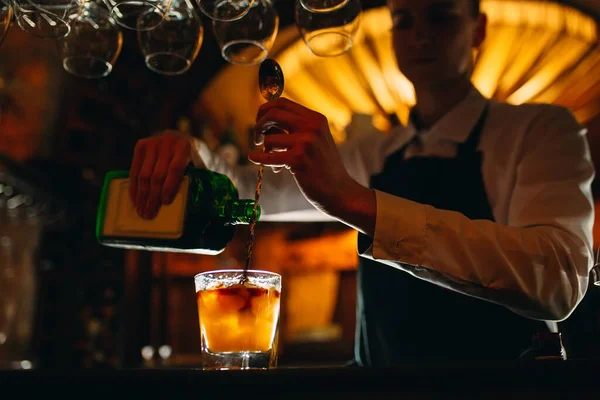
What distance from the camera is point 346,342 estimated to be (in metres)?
3.15

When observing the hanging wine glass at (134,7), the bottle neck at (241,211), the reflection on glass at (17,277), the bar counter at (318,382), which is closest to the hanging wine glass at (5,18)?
the hanging wine glass at (134,7)

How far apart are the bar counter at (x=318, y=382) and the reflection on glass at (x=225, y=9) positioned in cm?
69

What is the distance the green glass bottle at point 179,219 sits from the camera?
3.11ft

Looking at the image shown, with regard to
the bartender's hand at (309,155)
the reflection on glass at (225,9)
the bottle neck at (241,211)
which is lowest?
the bottle neck at (241,211)

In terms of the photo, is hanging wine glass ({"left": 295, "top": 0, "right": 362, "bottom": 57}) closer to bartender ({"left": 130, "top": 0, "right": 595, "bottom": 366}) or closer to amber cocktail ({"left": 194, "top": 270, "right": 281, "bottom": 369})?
bartender ({"left": 130, "top": 0, "right": 595, "bottom": 366})

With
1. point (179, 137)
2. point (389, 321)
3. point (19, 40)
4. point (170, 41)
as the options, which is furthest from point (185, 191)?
point (19, 40)

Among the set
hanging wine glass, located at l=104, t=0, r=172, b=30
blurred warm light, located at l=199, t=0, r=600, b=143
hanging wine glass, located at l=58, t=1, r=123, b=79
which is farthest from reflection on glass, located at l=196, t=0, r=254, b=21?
blurred warm light, located at l=199, t=0, r=600, b=143

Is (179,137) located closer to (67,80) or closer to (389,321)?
Result: (389,321)

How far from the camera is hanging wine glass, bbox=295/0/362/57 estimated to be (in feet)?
3.75

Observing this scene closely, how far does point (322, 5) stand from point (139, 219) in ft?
1.66

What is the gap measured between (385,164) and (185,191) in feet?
2.53

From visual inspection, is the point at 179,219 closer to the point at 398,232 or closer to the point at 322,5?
the point at 398,232

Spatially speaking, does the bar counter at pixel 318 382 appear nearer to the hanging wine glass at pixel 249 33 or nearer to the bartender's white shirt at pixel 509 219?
the bartender's white shirt at pixel 509 219

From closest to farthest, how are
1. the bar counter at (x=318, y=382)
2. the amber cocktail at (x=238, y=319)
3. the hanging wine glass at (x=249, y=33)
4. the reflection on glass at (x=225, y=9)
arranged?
the bar counter at (x=318, y=382) < the amber cocktail at (x=238, y=319) < the reflection on glass at (x=225, y=9) < the hanging wine glass at (x=249, y=33)
